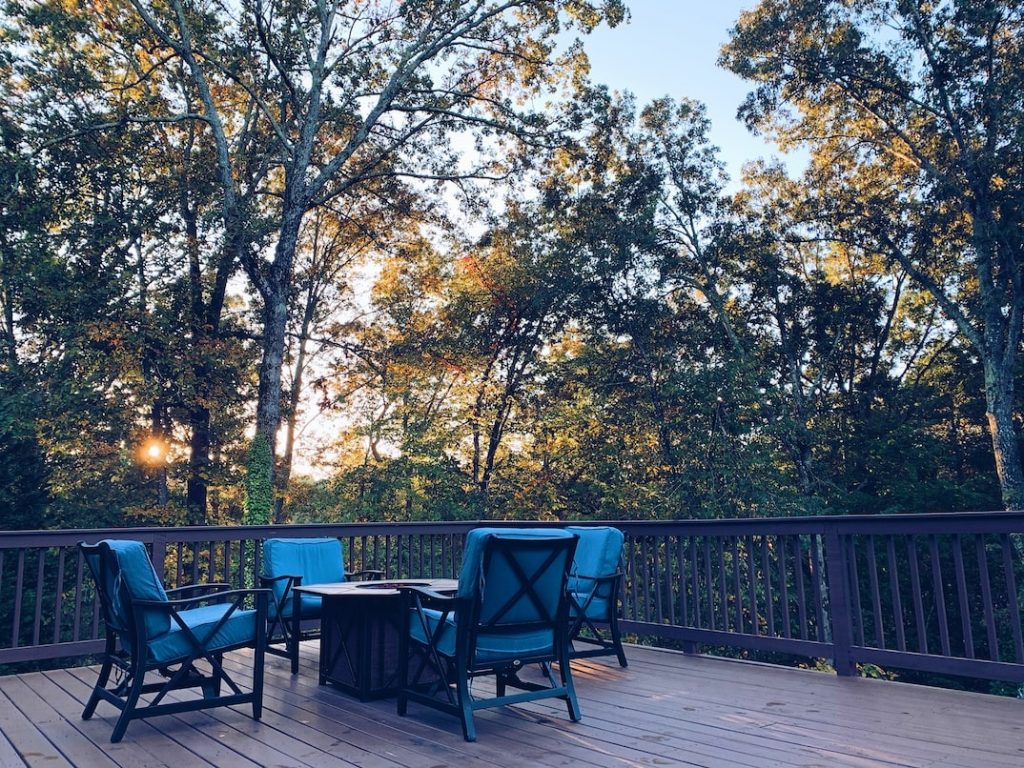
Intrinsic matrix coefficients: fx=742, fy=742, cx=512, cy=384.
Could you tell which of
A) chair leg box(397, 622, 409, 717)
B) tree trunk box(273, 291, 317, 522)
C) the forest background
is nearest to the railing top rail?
chair leg box(397, 622, 409, 717)

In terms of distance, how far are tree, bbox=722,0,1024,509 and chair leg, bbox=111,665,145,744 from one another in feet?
46.9

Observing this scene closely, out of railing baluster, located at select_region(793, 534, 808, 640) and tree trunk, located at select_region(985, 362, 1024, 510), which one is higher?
tree trunk, located at select_region(985, 362, 1024, 510)

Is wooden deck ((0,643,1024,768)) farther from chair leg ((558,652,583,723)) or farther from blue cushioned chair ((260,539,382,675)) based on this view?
blue cushioned chair ((260,539,382,675))

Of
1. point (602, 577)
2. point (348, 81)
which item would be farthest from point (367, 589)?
point (348, 81)

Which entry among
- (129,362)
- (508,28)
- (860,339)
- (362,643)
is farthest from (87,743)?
(860,339)

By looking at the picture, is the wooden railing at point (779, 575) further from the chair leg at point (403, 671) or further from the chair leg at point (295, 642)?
the chair leg at point (403, 671)

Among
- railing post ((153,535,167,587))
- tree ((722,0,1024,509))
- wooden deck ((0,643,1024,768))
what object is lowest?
wooden deck ((0,643,1024,768))

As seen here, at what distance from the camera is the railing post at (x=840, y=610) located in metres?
4.46

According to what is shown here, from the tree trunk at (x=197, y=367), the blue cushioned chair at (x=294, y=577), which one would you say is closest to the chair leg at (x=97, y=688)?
the blue cushioned chair at (x=294, y=577)

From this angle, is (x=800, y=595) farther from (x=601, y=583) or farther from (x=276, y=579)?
(x=276, y=579)

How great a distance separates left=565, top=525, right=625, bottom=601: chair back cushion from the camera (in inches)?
183

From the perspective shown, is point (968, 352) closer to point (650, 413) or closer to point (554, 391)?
point (650, 413)

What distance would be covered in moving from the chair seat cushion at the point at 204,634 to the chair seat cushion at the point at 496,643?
0.87 m

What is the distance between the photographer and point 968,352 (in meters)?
16.3
